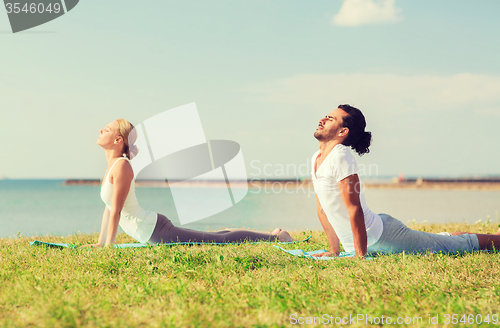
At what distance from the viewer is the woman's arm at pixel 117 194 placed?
5.42 metres

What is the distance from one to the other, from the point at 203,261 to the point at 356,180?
192 centimetres

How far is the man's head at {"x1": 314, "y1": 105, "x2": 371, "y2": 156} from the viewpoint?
472 cm

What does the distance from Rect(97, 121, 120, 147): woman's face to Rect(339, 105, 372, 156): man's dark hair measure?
3.20m

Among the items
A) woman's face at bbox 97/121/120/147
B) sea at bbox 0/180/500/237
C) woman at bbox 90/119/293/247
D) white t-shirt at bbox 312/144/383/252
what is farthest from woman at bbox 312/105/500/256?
sea at bbox 0/180/500/237

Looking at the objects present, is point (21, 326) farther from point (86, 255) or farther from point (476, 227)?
point (476, 227)

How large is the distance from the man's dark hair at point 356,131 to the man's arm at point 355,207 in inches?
20.8

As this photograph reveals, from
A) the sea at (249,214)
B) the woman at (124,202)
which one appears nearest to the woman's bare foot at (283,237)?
the woman at (124,202)

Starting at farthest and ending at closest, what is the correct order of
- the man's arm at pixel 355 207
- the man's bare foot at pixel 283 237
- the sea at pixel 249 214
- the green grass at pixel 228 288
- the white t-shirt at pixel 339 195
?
the sea at pixel 249 214 < the man's bare foot at pixel 283 237 < the white t-shirt at pixel 339 195 < the man's arm at pixel 355 207 < the green grass at pixel 228 288

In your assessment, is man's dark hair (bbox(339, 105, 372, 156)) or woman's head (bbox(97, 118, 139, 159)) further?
woman's head (bbox(97, 118, 139, 159))

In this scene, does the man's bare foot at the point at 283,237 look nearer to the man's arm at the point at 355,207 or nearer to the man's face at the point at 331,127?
the man's arm at the point at 355,207

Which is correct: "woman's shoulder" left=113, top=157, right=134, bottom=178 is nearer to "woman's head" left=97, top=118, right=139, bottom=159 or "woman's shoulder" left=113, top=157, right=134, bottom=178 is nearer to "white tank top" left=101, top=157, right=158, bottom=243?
"white tank top" left=101, top=157, right=158, bottom=243

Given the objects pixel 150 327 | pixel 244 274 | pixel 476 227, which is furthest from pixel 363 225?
pixel 476 227

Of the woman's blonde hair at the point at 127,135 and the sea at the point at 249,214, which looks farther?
the sea at the point at 249,214

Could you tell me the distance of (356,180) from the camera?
4.41 metres
